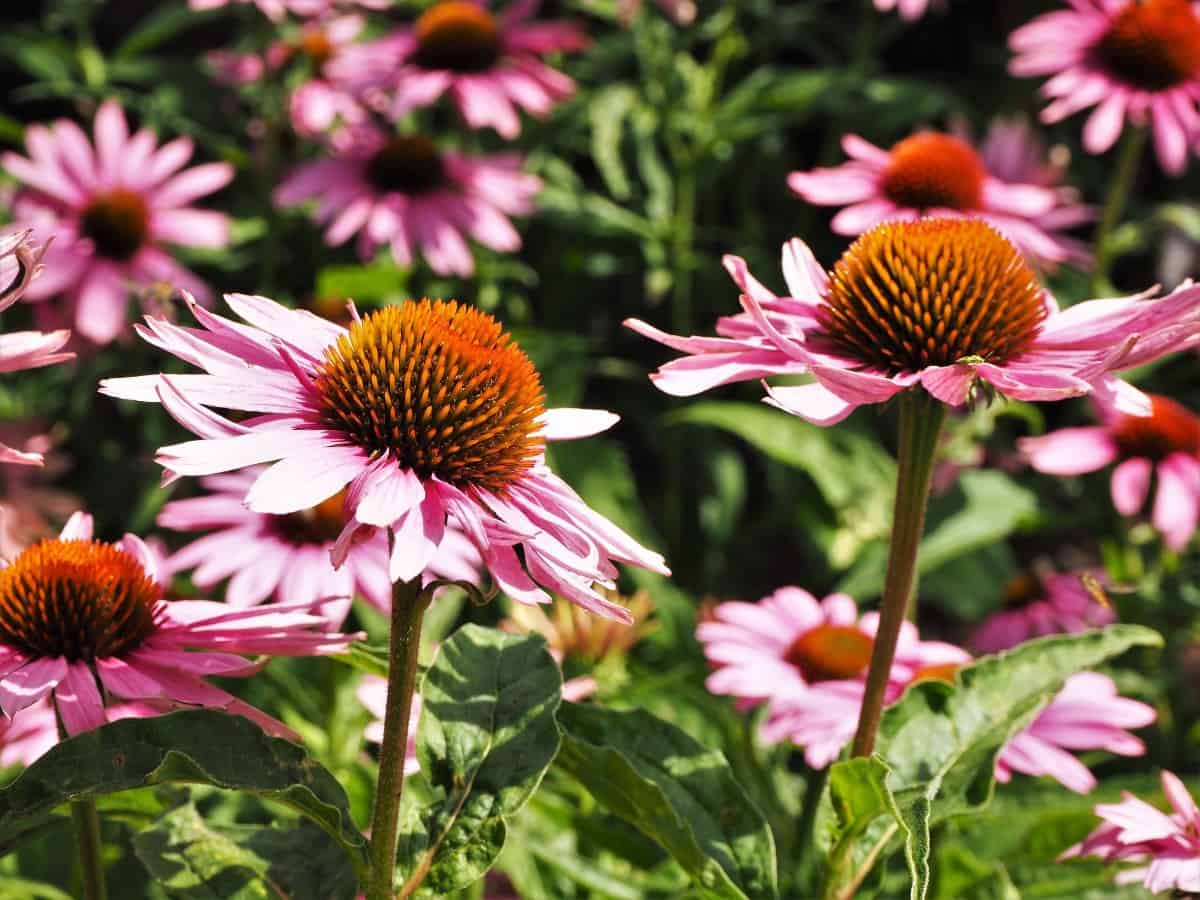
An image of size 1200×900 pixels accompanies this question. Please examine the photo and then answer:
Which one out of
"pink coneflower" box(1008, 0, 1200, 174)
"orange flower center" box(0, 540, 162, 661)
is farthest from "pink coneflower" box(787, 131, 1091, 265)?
"orange flower center" box(0, 540, 162, 661)

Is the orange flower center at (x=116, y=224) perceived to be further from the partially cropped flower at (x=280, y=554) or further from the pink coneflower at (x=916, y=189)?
the pink coneflower at (x=916, y=189)

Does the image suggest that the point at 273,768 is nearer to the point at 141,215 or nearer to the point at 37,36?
the point at 141,215

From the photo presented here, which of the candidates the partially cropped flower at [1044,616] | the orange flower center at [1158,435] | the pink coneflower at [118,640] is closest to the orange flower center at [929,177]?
the orange flower center at [1158,435]

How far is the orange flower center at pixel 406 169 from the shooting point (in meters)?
2.34

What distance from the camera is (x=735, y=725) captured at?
158cm

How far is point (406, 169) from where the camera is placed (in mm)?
2342

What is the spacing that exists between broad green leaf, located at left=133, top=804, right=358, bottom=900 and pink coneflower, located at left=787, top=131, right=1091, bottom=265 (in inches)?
35.4

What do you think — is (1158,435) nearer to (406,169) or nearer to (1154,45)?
(1154,45)

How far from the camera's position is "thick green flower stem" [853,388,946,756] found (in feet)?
3.15

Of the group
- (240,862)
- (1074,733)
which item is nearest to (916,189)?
(1074,733)

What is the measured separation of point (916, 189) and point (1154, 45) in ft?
1.68

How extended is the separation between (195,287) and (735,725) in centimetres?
113

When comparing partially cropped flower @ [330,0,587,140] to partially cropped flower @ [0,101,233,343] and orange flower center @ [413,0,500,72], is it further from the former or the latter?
partially cropped flower @ [0,101,233,343]

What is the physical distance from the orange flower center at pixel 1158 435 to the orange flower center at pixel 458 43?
1080 mm
